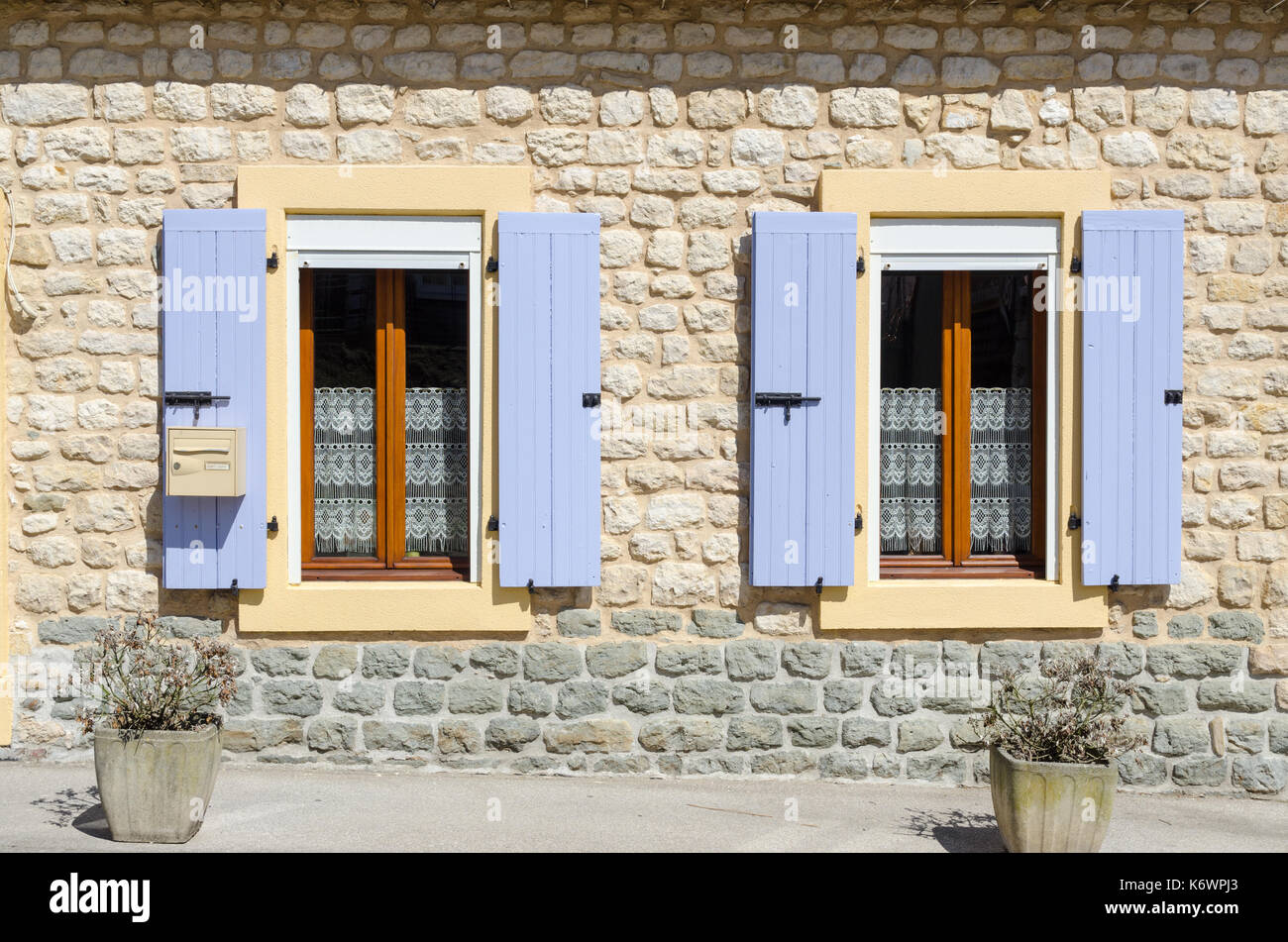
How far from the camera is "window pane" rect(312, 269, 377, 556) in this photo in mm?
5609

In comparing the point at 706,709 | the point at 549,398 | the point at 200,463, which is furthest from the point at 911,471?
the point at 200,463

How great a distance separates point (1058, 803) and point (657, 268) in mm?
2977

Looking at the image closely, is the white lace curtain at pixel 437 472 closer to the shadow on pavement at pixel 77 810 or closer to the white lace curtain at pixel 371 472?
the white lace curtain at pixel 371 472

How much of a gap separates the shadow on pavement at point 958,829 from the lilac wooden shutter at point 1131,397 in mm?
1302

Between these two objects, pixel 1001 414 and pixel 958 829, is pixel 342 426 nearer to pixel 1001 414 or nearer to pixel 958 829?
pixel 1001 414

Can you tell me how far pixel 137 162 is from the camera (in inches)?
213

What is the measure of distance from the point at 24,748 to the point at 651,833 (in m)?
3.16

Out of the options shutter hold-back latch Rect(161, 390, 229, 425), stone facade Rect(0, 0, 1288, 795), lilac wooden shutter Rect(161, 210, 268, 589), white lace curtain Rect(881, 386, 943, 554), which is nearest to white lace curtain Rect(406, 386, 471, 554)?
stone facade Rect(0, 0, 1288, 795)

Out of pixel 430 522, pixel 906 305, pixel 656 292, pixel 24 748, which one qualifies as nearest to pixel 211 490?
pixel 430 522

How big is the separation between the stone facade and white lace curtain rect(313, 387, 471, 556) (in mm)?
545

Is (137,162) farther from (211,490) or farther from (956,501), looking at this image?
(956,501)

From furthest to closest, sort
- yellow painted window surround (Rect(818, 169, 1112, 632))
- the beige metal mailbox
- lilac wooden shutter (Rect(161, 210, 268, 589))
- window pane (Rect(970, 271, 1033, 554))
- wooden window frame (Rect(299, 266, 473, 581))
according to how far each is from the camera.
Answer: window pane (Rect(970, 271, 1033, 554)), wooden window frame (Rect(299, 266, 473, 581)), yellow painted window surround (Rect(818, 169, 1112, 632)), lilac wooden shutter (Rect(161, 210, 268, 589)), the beige metal mailbox

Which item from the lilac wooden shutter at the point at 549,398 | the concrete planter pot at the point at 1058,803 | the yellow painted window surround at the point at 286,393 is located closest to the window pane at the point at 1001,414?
the concrete planter pot at the point at 1058,803

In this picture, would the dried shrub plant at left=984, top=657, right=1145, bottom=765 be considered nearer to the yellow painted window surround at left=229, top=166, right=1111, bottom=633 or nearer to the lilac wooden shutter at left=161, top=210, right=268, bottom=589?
the yellow painted window surround at left=229, top=166, right=1111, bottom=633
